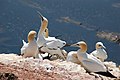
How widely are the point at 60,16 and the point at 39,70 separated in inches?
4221

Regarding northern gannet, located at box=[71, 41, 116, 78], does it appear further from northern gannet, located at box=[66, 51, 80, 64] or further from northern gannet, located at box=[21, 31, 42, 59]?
northern gannet, located at box=[21, 31, 42, 59]

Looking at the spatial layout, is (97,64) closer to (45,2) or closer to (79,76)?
(79,76)

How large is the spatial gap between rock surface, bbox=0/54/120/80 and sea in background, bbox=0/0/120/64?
5400 centimetres

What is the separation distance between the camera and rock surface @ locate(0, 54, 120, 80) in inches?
572

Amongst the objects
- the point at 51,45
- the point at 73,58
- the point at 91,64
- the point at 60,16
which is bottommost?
the point at 91,64

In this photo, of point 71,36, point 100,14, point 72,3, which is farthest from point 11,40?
point 72,3

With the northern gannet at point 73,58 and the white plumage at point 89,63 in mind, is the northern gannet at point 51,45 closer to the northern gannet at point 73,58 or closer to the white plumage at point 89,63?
the northern gannet at point 73,58

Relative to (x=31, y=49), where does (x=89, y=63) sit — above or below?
below

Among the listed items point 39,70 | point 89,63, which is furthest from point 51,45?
point 39,70

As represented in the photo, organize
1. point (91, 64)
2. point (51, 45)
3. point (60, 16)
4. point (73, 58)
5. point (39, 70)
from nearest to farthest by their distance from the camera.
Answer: point (39, 70)
point (91, 64)
point (73, 58)
point (51, 45)
point (60, 16)

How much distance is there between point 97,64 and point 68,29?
89.0 m

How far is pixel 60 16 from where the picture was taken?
12306cm

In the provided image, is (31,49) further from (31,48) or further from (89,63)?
(89,63)

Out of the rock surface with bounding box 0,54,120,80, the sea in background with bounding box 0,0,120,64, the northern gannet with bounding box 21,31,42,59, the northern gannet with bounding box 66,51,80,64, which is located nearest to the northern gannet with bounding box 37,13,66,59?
the northern gannet with bounding box 66,51,80,64
